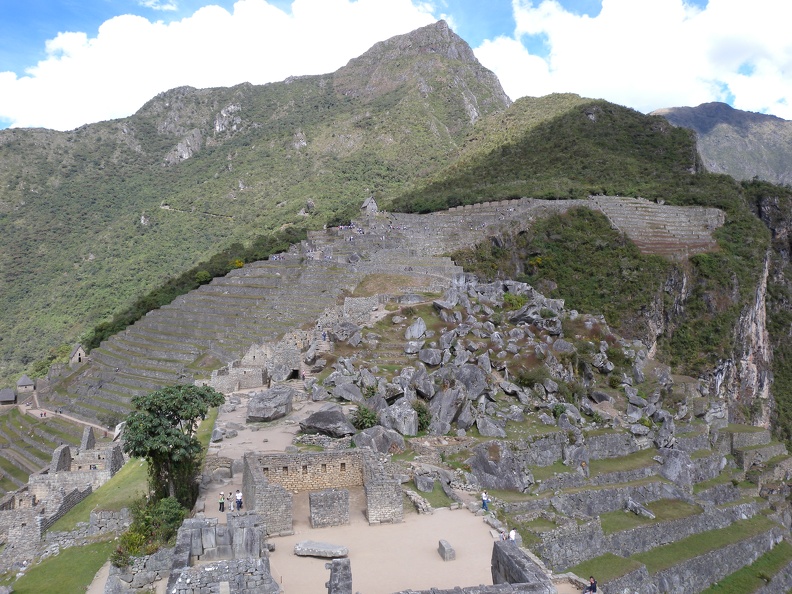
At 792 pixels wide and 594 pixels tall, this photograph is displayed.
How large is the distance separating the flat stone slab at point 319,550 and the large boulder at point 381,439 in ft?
16.3

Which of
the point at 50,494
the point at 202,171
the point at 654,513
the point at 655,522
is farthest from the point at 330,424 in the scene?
the point at 202,171

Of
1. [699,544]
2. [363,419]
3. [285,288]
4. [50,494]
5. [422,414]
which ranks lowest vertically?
[699,544]

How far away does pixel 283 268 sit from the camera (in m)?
40.2

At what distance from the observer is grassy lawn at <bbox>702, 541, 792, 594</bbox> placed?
57.6 feet

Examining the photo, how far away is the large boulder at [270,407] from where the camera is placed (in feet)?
54.9

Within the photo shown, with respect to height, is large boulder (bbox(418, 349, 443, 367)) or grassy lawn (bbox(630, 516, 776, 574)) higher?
large boulder (bbox(418, 349, 443, 367))

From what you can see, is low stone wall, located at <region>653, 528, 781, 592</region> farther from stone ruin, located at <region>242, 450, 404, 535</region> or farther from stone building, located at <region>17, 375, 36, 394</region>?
stone building, located at <region>17, 375, 36, 394</region>

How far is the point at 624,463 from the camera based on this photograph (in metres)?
19.5

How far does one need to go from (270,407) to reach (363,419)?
3264 mm

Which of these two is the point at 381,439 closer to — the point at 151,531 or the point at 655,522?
the point at 151,531

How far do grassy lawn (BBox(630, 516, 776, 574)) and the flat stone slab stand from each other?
11043 millimetres

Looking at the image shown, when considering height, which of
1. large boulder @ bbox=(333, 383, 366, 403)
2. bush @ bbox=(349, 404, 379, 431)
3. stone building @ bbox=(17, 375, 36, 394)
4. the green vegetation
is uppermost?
large boulder @ bbox=(333, 383, 366, 403)

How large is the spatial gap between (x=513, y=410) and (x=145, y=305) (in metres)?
37.3

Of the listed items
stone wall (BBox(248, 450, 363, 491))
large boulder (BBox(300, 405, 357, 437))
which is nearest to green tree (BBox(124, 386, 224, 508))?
stone wall (BBox(248, 450, 363, 491))
